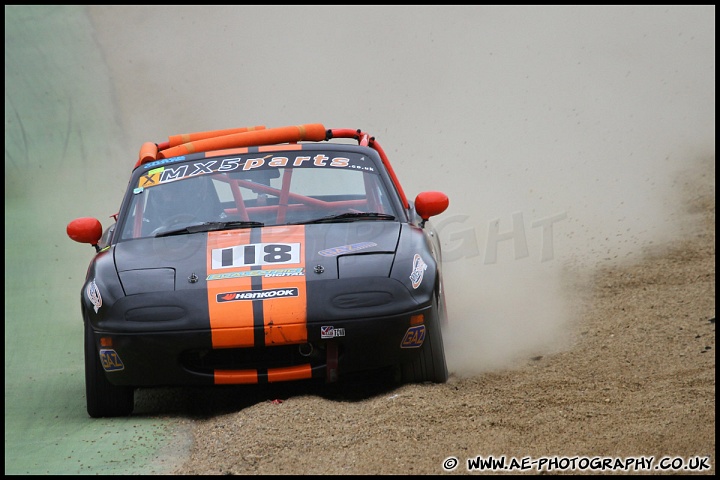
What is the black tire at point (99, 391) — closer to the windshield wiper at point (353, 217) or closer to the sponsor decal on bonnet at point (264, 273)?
the sponsor decal on bonnet at point (264, 273)

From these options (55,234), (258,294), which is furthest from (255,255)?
(55,234)

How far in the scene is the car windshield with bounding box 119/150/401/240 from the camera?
6188mm

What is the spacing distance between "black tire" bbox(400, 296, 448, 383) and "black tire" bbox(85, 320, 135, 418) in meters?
1.47

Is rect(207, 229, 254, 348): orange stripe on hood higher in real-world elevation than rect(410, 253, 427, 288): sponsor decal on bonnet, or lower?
lower

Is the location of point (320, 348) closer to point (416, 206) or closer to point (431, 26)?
point (416, 206)

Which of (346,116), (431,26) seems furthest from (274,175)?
(431,26)

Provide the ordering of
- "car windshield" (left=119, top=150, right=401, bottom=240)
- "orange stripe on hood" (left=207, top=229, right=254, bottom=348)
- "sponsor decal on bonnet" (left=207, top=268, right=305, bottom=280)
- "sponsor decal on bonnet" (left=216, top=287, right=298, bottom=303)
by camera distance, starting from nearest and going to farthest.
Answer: "orange stripe on hood" (left=207, top=229, right=254, bottom=348) < "sponsor decal on bonnet" (left=216, top=287, right=298, bottom=303) < "sponsor decal on bonnet" (left=207, top=268, right=305, bottom=280) < "car windshield" (left=119, top=150, right=401, bottom=240)

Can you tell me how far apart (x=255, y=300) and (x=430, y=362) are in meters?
0.98

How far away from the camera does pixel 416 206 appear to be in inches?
261

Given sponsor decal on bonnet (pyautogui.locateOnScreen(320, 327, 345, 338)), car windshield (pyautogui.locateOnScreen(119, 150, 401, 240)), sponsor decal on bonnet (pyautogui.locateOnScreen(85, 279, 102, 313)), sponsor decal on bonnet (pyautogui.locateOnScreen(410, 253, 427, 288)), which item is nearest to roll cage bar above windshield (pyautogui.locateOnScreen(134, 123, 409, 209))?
car windshield (pyautogui.locateOnScreen(119, 150, 401, 240))

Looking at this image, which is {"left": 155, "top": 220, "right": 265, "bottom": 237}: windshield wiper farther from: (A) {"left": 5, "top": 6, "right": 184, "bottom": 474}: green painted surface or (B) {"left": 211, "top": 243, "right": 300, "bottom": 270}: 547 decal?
(A) {"left": 5, "top": 6, "right": 184, "bottom": 474}: green painted surface

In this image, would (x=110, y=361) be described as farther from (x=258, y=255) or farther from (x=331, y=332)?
(x=331, y=332)

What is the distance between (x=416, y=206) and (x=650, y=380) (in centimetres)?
191

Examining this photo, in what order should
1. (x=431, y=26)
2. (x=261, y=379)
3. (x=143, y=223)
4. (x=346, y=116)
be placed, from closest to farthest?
(x=261, y=379)
(x=143, y=223)
(x=346, y=116)
(x=431, y=26)
